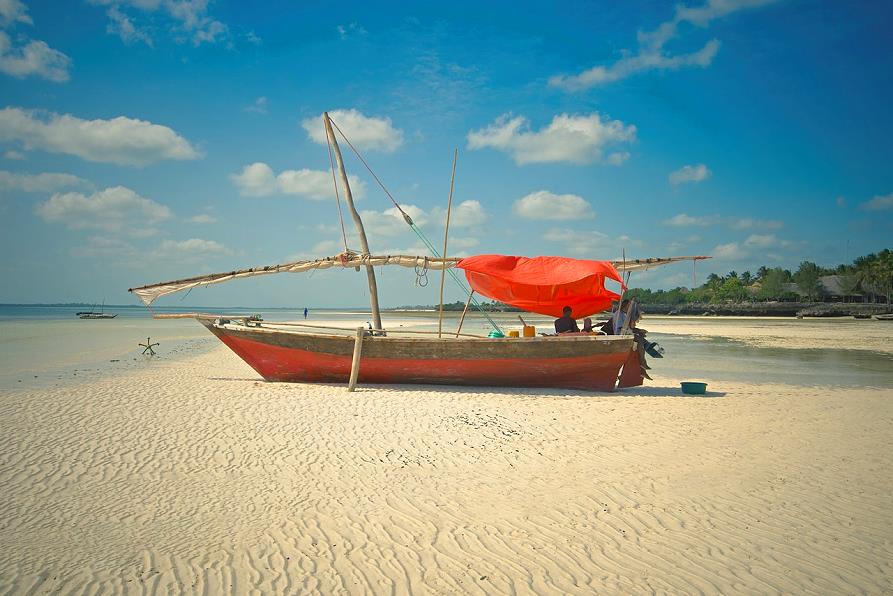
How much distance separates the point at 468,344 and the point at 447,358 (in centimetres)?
54

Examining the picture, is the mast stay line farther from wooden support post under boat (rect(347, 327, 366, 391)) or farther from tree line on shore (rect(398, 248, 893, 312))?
tree line on shore (rect(398, 248, 893, 312))

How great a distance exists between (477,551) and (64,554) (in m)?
3.07

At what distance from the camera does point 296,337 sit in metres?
10.8

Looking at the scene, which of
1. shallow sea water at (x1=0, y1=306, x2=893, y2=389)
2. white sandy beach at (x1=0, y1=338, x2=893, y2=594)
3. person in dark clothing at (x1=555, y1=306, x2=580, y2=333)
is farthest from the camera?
shallow sea water at (x1=0, y1=306, x2=893, y2=389)

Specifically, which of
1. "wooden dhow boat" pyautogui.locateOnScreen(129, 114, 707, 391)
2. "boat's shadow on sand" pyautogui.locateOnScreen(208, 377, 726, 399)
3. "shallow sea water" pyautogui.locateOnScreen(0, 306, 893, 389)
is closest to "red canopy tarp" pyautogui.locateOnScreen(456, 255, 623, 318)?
"wooden dhow boat" pyautogui.locateOnScreen(129, 114, 707, 391)

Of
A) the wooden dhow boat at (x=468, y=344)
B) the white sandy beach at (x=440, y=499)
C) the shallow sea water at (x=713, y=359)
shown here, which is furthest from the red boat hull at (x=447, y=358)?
the shallow sea water at (x=713, y=359)

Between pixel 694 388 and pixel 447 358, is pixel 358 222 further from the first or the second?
pixel 694 388

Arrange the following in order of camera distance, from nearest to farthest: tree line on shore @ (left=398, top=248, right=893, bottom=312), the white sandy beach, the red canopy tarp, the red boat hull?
the white sandy beach, the red boat hull, the red canopy tarp, tree line on shore @ (left=398, top=248, right=893, bottom=312)

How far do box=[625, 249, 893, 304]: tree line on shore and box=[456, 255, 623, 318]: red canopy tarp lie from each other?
49294 millimetres

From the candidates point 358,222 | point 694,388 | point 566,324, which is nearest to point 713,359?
point 694,388

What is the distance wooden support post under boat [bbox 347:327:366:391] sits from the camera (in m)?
10.2

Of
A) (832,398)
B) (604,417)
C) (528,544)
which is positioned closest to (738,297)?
(832,398)

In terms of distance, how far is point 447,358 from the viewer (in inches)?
411

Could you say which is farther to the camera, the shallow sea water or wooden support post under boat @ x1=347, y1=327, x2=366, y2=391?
the shallow sea water
